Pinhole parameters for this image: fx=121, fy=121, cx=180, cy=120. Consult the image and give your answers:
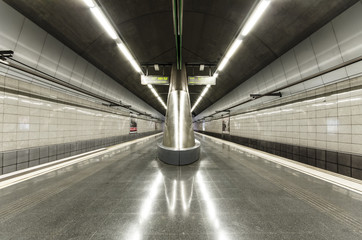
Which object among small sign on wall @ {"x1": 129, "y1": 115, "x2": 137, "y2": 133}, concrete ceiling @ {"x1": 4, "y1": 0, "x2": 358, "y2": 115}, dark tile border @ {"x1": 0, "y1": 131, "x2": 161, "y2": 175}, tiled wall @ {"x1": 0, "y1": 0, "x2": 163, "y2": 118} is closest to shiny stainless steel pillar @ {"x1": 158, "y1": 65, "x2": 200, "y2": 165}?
concrete ceiling @ {"x1": 4, "y1": 0, "x2": 358, "y2": 115}

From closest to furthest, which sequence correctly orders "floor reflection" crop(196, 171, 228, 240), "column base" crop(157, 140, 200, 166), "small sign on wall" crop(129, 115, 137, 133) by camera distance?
"floor reflection" crop(196, 171, 228, 240)
"column base" crop(157, 140, 200, 166)
"small sign on wall" crop(129, 115, 137, 133)

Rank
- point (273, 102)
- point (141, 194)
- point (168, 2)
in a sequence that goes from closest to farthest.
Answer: point (141, 194)
point (168, 2)
point (273, 102)

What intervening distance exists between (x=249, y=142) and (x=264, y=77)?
4153 millimetres

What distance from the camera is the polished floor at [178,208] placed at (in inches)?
63.2

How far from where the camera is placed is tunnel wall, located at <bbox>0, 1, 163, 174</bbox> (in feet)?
11.5

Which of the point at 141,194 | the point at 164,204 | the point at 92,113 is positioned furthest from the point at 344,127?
the point at 92,113

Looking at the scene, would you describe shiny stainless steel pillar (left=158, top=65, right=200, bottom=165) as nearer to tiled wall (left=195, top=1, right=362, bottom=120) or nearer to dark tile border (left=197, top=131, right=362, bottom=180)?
dark tile border (left=197, top=131, right=362, bottom=180)

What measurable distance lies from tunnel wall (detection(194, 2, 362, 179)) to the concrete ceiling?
50 centimetres

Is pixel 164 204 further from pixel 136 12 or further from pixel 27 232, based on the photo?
pixel 136 12

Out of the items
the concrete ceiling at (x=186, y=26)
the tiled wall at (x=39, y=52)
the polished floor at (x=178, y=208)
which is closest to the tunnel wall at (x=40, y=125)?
the tiled wall at (x=39, y=52)

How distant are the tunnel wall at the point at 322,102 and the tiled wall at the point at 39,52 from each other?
30.0 ft

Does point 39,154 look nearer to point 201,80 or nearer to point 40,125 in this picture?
point 40,125

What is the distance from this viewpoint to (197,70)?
27.9 feet

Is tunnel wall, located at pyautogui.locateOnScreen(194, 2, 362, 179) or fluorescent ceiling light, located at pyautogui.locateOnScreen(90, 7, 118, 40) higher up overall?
fluorescent ceiling light, located at pyautogui.locateOnScreen(90, 7, 118, 40)
